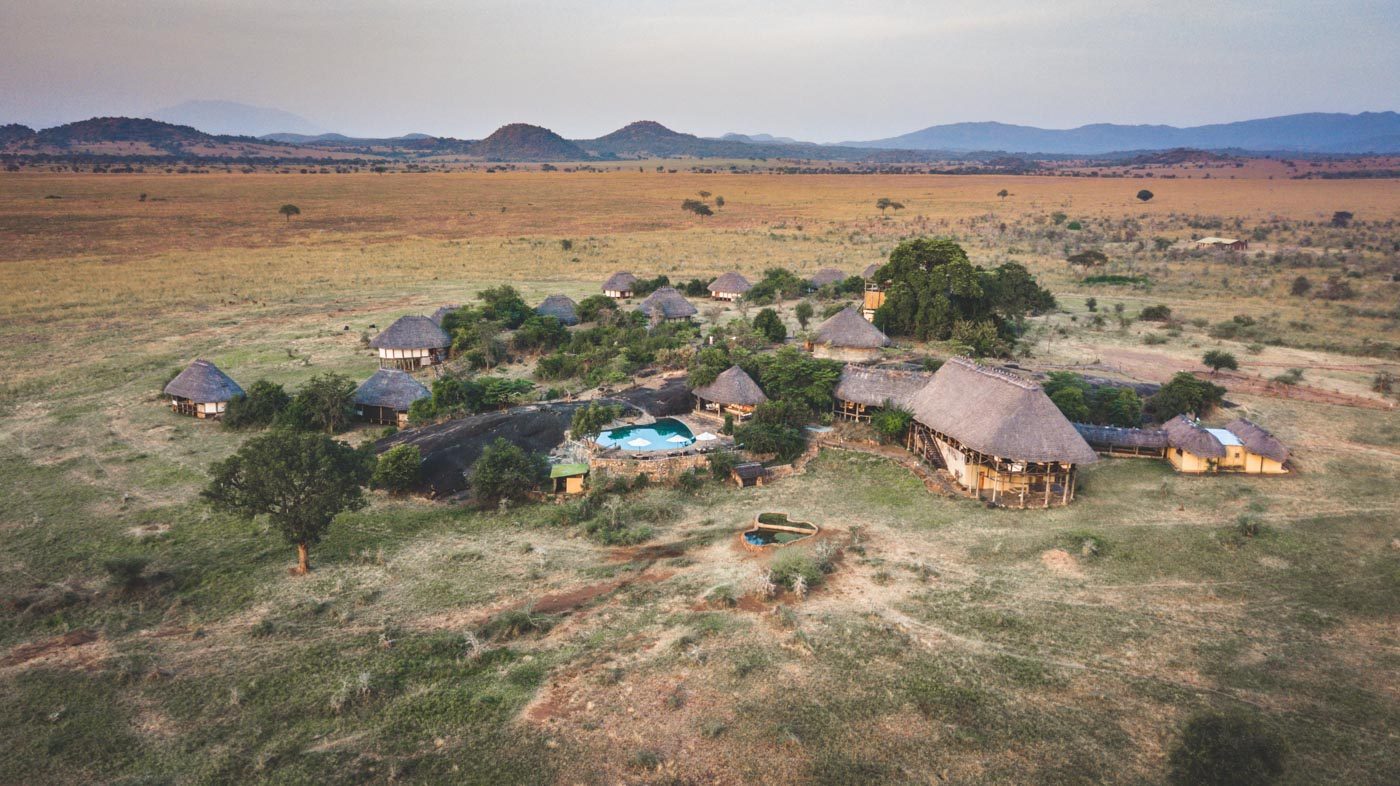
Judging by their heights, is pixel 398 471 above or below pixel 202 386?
below

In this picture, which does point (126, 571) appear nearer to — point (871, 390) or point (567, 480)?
point (567, 480)

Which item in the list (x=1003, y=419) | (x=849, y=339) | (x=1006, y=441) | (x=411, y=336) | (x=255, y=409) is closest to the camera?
(x=1006, y=441)

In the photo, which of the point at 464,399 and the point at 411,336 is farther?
the point at 411,336

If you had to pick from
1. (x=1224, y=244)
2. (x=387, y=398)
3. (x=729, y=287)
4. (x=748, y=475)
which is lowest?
(x=748, y=475)

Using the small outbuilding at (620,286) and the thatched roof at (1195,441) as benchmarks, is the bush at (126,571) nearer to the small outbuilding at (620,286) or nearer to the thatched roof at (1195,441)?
the thatched roof at (1195,441)

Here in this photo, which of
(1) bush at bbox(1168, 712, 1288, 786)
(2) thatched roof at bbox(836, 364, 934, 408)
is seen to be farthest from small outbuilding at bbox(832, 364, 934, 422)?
(1) bush at bbox(1168, 712, 1288, 786)

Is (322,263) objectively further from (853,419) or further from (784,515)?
(784,515)

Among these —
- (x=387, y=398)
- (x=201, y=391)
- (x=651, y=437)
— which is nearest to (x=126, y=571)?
(x=387, y=398)
